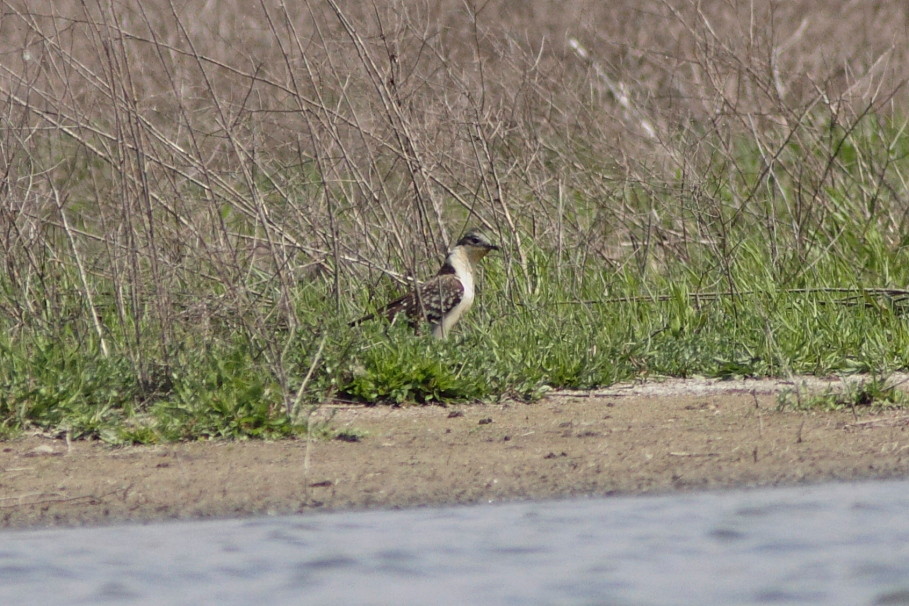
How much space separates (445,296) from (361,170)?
1165 millimetres

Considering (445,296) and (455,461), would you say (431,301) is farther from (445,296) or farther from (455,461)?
(455,461)

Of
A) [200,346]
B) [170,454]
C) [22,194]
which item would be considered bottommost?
[170,454]

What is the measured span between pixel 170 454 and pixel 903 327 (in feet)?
11.9

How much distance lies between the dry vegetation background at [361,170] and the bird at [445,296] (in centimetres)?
18

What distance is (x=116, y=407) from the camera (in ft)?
19.9

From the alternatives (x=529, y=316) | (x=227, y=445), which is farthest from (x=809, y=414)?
(x=227, y=445)

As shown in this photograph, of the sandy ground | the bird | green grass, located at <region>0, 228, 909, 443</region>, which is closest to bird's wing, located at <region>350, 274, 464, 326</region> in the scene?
the bird

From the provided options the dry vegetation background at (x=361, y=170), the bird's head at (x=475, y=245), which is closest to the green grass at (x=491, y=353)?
the dry vegetation background at (x=361, y=170)

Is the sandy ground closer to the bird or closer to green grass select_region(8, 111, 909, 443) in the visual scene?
green grass select_region(8, 111, 909, 443)

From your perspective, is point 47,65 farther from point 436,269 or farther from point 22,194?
point 436,269

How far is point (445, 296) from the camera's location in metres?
7.45

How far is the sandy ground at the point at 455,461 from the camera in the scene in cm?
492

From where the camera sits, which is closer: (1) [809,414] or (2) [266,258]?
(1) [809,414]

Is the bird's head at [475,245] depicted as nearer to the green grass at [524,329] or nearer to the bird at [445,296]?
the bird at [445,296]
